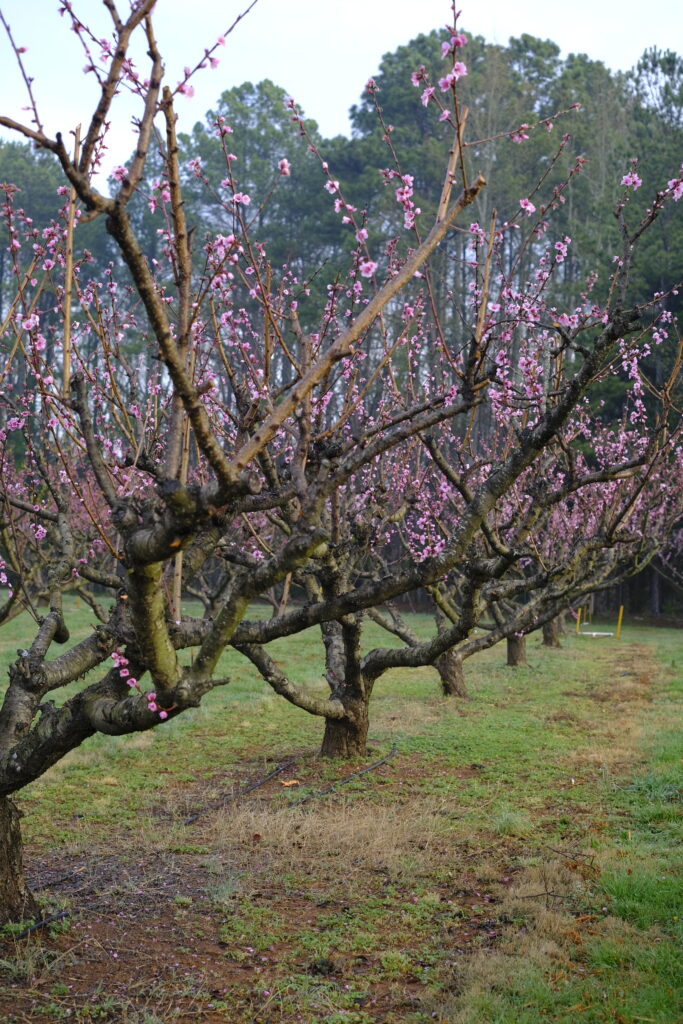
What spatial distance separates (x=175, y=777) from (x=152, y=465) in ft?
18.5

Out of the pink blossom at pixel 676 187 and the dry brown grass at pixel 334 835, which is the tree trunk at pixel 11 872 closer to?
the dry brown grass at pixel 334 835

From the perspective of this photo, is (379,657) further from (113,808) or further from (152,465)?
(152,465)

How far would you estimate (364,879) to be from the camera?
6.51 m

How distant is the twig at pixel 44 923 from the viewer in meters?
4.94

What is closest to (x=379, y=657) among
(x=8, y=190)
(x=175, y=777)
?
(x=175, y=777)

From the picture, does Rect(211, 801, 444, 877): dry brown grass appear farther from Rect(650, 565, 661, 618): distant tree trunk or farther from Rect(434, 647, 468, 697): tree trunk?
Rect(650, 565, 661, 618): distant tree trunk

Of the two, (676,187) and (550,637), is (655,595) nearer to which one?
(550,637)

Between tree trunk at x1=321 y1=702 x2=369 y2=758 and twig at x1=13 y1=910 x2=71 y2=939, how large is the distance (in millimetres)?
4635

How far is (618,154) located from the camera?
3188cm

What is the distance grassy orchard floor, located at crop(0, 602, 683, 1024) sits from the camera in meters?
4.61

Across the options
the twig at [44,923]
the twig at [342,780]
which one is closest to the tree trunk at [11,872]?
the twig at [44,923]

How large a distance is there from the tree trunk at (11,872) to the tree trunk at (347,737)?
4.85 metres

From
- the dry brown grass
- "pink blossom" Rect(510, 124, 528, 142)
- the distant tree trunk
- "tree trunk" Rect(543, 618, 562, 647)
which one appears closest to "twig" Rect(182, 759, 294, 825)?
the dry brown grass

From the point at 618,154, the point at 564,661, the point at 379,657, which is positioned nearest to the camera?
the point at 379,657
